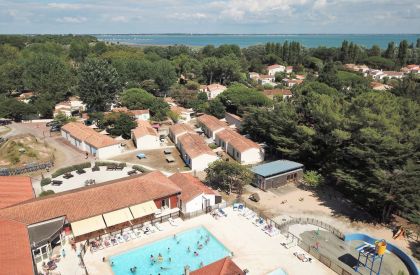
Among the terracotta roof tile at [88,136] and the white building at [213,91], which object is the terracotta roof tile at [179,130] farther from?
the white building at [213,91]

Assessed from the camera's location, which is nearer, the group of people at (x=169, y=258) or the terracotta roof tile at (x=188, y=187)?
the group of people at (x=169, y=258)

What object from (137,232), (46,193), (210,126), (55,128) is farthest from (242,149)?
(55,128)

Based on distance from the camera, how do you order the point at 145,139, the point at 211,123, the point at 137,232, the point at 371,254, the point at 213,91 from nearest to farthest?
the point at 371,254 < the point at 137,232 < the point at 145,139 < the point at 211,123 < the point at 213,91

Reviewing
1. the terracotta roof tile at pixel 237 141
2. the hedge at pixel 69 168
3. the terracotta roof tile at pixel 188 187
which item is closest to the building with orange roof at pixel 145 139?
the hedge at pixel 69 168

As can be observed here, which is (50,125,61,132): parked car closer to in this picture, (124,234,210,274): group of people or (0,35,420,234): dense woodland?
(0,35,420,234): dense woodland

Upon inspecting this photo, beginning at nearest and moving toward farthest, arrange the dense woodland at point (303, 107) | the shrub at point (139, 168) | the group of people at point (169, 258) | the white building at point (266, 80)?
the group of people at point (169, 258) < the dense woodland at point (303, 107) < the shrub at point (139, 168) < the white building at point (266, 80)

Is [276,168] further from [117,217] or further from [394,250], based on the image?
[117,217]
